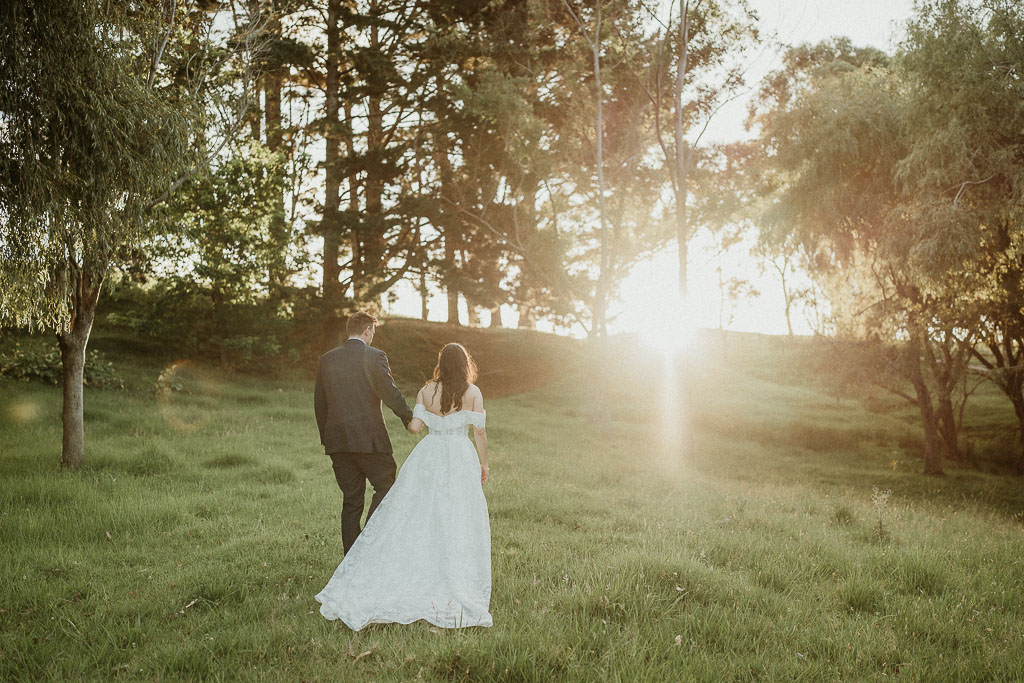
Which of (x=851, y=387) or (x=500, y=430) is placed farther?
(x=851, y=387)

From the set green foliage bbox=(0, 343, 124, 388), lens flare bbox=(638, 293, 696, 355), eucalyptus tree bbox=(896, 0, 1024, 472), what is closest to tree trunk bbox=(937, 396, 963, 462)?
eucalyptus tree bbox=(896, 0, 1024, 472)

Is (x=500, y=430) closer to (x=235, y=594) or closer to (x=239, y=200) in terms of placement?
(x=239, y=200)

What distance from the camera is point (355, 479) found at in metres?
6.60

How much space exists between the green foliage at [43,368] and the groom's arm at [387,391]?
57.1ft

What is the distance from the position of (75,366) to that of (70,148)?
5171mm

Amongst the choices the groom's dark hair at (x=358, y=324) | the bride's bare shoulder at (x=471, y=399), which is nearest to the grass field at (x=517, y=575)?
the bride's bare shoulder at (x=471, y=399)

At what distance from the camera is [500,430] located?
20328 mm

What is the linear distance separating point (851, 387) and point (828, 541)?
17.0 metres

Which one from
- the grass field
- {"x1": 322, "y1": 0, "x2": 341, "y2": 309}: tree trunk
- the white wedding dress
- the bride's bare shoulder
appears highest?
{"x1": 322, "y1": 0, "x2": 341, "y2": 309}: tree trunk

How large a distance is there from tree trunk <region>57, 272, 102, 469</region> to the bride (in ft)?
27.4

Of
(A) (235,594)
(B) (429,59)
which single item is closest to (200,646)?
(A) (235,594)

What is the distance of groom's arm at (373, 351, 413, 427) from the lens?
6348 mm

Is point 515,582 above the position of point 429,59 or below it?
below

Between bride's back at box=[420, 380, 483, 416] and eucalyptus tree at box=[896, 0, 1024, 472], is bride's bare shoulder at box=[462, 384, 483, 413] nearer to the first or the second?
bride's back at box=[420, 380, 483, 416]
